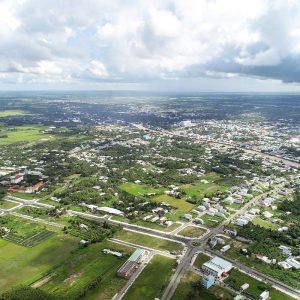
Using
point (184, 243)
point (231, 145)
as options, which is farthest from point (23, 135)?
point (184, 243)

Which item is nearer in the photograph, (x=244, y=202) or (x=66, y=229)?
(x=66, y=229)

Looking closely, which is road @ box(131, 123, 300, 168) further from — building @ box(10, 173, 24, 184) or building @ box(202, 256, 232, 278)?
building @ box(10, 173, 24, 184)

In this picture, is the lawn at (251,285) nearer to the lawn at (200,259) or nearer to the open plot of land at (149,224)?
the lawn at (200,259)

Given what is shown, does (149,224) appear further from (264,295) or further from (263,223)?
(264,295)

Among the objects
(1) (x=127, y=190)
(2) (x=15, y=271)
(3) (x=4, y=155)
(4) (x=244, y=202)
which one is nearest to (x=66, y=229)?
(2) (x=15, y=271)

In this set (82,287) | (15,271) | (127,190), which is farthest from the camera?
(127,190)

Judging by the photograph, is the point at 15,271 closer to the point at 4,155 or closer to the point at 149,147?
the point at 4,155

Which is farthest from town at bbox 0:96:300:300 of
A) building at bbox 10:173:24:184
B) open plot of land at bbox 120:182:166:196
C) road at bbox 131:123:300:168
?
road at bbox 131:123:300:168
